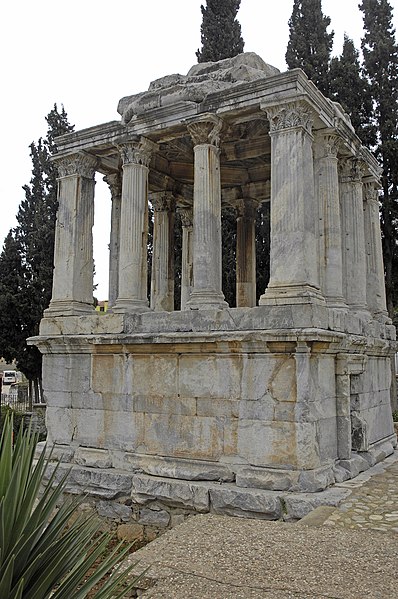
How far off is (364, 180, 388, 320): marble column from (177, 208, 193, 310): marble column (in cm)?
385

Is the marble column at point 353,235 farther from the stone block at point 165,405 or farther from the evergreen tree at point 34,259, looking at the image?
the evergreen tree at point 34,259

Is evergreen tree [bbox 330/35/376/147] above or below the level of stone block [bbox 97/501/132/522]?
above

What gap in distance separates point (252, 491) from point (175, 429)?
162cm

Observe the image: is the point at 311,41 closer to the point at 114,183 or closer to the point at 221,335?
the point at 114,183

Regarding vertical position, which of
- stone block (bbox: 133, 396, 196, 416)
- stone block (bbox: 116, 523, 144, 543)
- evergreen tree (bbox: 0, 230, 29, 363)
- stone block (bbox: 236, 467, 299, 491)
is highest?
evergreen tree (bbox: 0, 230, 29, 363)

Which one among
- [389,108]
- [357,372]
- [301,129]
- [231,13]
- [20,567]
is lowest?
[20,567]

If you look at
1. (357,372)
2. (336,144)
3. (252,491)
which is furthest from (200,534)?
(336,144)

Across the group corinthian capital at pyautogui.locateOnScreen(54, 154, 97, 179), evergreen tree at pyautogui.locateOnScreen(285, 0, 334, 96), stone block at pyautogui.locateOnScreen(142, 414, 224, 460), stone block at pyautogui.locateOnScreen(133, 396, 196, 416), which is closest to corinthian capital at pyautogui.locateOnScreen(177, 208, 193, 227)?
corinthian capital at pyautogui.locateOnScreen(54, 154, 97, 179)

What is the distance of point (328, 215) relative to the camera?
9156 mm

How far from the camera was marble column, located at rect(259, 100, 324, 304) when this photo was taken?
7.80 meters

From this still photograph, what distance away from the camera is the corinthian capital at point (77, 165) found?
33.3ft

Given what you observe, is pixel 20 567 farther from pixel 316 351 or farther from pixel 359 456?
pixel 359 456

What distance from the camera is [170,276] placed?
1212 cm

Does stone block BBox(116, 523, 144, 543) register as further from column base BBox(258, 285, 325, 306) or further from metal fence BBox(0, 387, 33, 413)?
metal fence BBox(0, 387, 33, 413)
